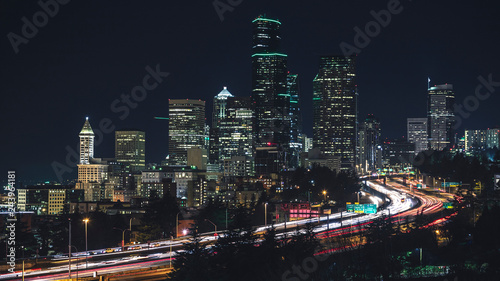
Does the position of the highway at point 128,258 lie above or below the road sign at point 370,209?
below

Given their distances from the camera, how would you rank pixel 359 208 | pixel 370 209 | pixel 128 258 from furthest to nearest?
1. pixel 359 208
2. pixel 370 209
3. pixel 128 258

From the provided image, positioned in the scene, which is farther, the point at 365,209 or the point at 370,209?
the point at 365,209

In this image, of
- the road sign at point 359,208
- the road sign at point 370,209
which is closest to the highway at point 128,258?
the road sign at point 359,208

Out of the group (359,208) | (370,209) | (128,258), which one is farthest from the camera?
(359,208)

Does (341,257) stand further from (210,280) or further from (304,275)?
(210,280)

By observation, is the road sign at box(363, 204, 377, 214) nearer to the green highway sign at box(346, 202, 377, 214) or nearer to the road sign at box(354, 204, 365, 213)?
the green highway sign at box(346, 202, 377, 214)

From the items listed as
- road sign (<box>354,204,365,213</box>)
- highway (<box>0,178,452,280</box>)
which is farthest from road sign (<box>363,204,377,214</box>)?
highway (<box>0,178,452,280</box>)

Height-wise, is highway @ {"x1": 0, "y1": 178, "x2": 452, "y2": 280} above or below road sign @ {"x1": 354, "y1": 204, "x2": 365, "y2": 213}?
below

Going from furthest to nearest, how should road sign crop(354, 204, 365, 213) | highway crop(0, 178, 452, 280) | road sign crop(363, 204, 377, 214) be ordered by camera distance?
road sign crop(354, 204, 365, 213)
road sign crop(363, 204, 377, 214)
highway crop(0, 178, 452, 280)

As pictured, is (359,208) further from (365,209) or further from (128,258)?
(128,258)

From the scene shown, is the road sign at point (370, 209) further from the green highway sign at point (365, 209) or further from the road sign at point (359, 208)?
the road sign at point (359, 208)

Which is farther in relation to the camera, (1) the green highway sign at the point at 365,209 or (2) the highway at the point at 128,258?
(1) the green highway sign at the point at 365,209

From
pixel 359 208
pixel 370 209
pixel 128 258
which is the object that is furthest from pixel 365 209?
pixel 128 258
